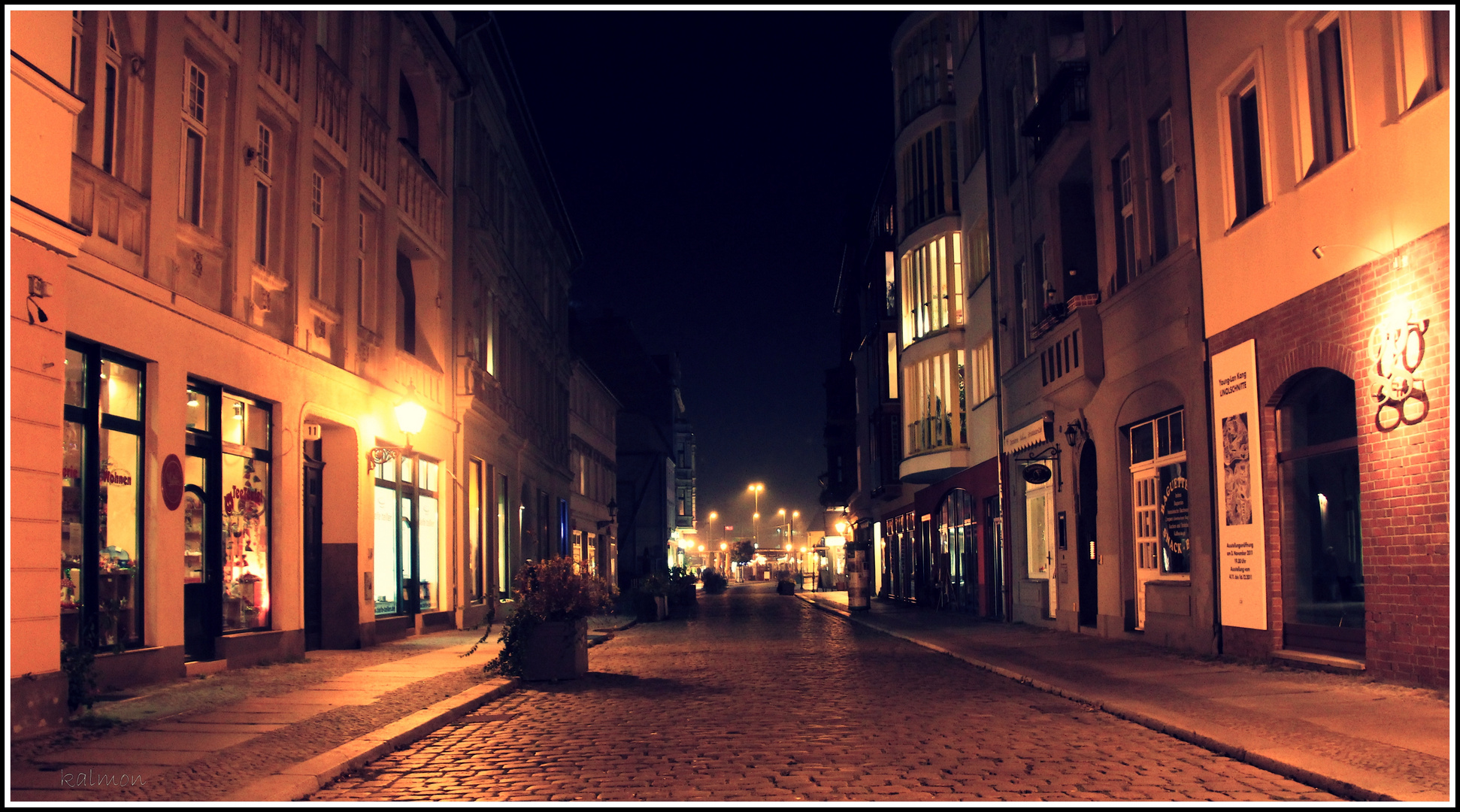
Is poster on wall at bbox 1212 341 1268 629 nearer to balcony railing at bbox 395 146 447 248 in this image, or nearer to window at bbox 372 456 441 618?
window at bbox 372 456 441 618

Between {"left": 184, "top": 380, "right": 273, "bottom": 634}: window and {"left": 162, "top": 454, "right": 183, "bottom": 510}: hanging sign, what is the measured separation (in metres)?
0.75

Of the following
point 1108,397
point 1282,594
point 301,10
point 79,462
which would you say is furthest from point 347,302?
point 1282,594

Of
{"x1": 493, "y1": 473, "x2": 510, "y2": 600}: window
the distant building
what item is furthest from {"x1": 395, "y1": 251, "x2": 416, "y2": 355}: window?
the distant building

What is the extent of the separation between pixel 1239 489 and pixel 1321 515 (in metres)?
1.55

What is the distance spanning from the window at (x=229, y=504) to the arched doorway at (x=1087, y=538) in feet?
45.0

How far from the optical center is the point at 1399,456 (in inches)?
477

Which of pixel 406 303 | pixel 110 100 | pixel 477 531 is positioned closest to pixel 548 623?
pixel 110 100

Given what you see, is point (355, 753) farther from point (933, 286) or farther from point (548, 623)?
point (933, 286)

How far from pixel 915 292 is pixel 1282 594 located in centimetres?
2180

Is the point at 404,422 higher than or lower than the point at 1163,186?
lower

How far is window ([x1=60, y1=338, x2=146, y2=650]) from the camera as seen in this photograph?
1146 centimetres

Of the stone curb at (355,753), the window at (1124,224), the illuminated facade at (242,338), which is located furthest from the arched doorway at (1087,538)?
the stone curb at (355,753)

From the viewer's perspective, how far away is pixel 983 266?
100ft

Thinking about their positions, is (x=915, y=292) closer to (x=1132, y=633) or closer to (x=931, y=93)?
(x=931, y=93)
